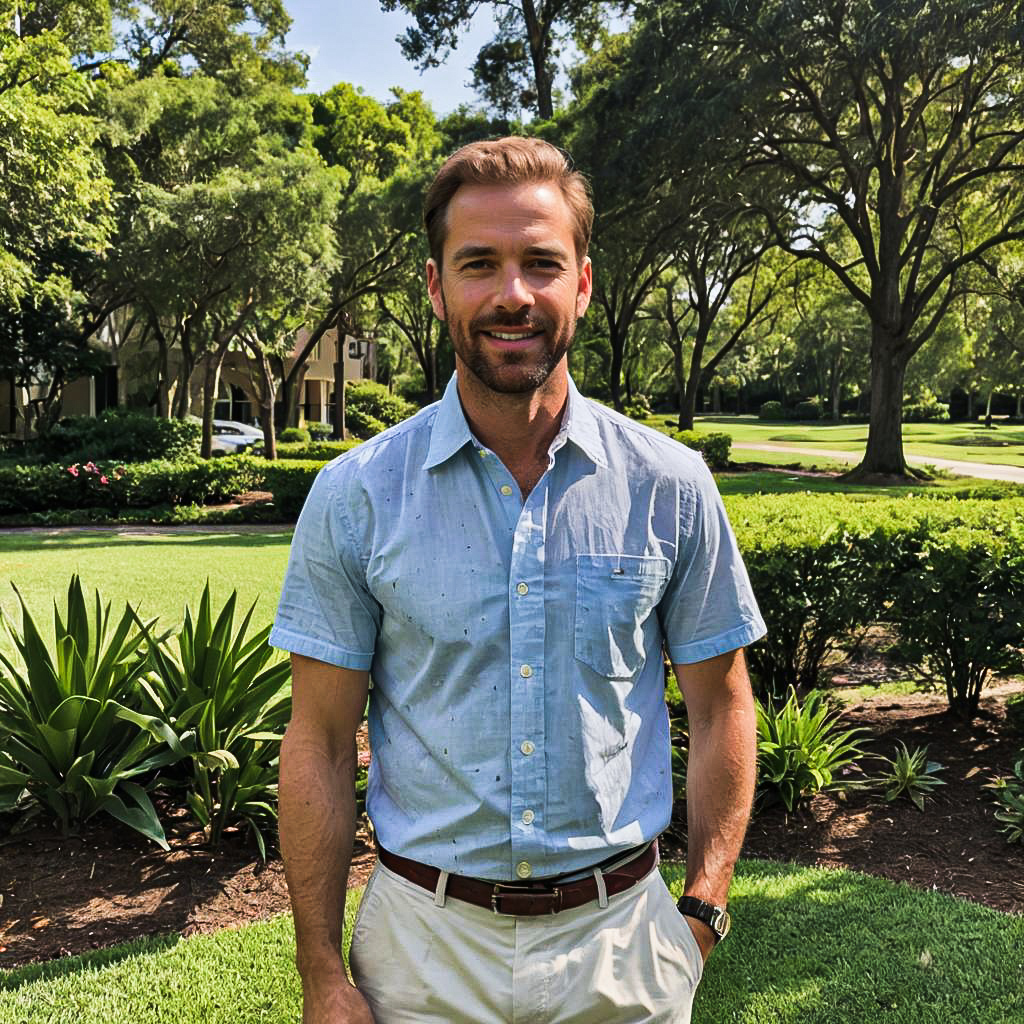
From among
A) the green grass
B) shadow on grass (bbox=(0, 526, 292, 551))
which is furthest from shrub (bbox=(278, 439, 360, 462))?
the green grass

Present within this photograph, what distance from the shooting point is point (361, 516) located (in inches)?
71.8

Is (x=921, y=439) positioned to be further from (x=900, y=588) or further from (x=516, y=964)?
(x=516, y=964)

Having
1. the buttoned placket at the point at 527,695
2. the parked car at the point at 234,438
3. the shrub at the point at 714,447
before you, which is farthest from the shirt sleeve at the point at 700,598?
the parked car at the point at 234,438

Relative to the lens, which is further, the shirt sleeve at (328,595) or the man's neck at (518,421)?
the man's neck at (518,421)

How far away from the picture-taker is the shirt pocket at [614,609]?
5.80 feet

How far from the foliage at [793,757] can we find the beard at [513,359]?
3.32 meters

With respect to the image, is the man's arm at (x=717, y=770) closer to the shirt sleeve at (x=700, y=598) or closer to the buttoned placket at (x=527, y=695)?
the shirt sleeve at (x=700, y=598)

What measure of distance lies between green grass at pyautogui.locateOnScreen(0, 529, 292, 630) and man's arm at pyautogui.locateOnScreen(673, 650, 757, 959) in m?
7.52

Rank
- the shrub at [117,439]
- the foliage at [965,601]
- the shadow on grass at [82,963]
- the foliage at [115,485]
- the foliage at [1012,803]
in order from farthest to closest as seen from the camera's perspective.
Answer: the shrub at [117,439] < the foliage at [115,485] < the foliage at [965,601] < the foliage at [1012,803] < the shadow on grass at [82,963]

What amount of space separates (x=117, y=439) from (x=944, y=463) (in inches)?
924

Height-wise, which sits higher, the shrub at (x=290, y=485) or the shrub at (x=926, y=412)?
the shrub at (x=926, y=412)

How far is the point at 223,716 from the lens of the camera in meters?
4.64

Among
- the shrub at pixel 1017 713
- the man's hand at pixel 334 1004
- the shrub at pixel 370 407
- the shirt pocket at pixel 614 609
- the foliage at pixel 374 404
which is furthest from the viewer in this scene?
the foliage at pixel 374 404

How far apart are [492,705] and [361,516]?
16.0 inches
